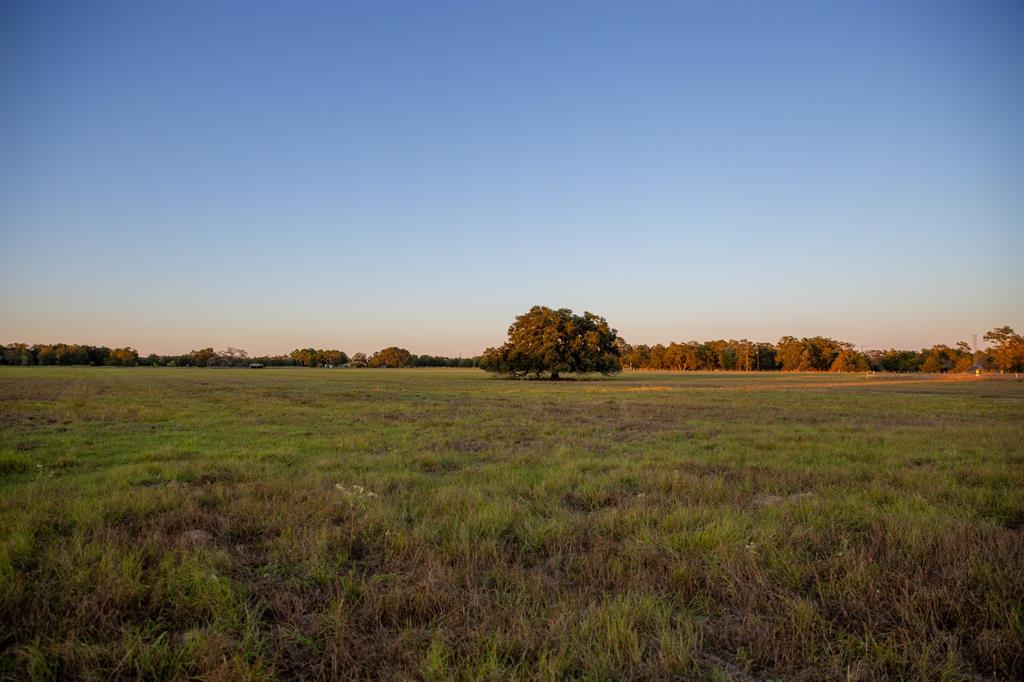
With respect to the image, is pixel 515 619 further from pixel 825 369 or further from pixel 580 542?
pixel 825 369

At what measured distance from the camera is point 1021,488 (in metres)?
8.19

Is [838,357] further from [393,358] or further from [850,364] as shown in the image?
[393,358]

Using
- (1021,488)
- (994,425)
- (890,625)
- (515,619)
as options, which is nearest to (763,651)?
(890,625)

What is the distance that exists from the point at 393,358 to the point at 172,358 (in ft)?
236

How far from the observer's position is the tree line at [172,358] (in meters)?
132

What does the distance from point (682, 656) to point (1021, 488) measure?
29.0ft

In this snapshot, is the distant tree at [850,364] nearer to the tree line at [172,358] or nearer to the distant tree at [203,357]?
the tree line at [172,358]

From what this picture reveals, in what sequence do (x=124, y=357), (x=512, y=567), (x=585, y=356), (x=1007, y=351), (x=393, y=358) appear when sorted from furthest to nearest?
(x=393, y=358) < (x=124, y=357) < (x=1007, y=351) < (x=585, y=356) < (x=512, y=567)

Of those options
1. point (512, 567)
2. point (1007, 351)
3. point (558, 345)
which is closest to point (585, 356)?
point (558, 345)

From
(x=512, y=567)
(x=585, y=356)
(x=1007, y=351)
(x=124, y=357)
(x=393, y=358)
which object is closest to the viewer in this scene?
(x=512, y=567)

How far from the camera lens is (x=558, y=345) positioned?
211ft

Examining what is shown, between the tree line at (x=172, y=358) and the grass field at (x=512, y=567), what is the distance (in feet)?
444

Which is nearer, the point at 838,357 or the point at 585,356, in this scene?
the point at 585,356

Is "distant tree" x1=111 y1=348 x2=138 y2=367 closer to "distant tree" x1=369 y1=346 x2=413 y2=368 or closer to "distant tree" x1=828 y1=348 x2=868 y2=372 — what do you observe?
"distant tree" x1=369 y1=346 x2=413 y2=368
